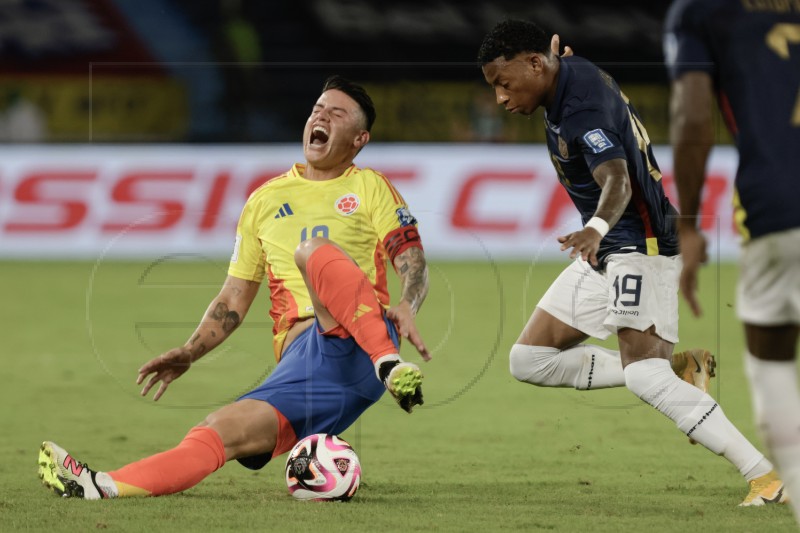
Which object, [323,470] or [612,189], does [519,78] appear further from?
[323,470]

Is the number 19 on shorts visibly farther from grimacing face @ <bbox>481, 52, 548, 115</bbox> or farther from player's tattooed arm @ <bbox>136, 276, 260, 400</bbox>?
player's tattooed arm @ <bbox>136, 276, 260, 400</bbox>

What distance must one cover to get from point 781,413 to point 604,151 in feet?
5.72

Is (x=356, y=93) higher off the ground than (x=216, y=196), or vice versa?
(x=356, y=93)

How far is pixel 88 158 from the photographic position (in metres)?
15.0

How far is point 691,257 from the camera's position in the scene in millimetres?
3354

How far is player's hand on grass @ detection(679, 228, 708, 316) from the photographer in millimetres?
3355

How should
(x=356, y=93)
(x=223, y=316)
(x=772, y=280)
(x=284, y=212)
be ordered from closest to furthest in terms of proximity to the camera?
(x=772, y=280) → (x=223, y=316) → (x=284, y=212) → (x=356, y=93)

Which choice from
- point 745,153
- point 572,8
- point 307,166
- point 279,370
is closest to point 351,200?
point 307,166

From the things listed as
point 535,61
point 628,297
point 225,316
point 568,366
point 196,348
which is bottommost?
point 568,366

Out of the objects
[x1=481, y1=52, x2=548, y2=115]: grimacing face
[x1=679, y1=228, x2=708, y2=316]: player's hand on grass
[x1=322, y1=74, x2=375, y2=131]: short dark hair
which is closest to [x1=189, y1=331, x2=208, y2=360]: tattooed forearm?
[x1=322, y1=74, x2=375, y2=131]: short dark hair

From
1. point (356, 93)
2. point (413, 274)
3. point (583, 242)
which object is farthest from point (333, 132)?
point (583, 242)

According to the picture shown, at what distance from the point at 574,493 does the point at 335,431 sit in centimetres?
99

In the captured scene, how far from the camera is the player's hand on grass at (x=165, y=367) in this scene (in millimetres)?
5004

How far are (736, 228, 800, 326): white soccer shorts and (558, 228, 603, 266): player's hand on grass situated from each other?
88 centimetres
